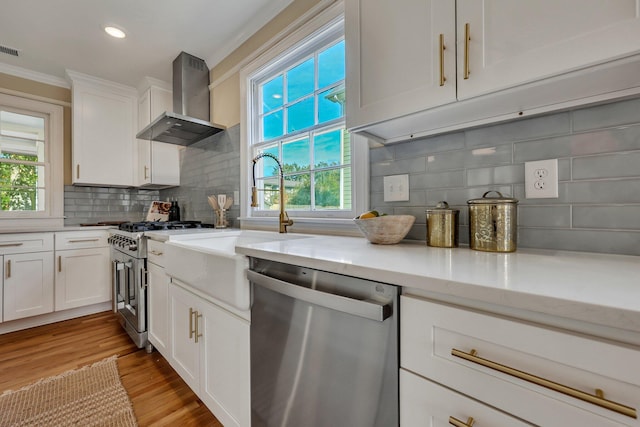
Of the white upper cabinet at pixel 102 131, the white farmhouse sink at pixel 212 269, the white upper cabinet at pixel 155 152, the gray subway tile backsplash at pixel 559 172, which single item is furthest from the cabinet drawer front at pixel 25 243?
the gray subway tile backsplash at pixel 559 172

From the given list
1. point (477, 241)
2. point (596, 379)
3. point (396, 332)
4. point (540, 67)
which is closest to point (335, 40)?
point (540, 67)

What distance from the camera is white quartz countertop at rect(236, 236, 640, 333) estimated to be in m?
0.44

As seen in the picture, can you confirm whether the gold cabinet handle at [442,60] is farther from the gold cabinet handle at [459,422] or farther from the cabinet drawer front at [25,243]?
the cabinet drawer front at [25,243]

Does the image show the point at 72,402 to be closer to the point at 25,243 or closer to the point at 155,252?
the point at 155,252

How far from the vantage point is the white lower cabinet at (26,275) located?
2.47 m

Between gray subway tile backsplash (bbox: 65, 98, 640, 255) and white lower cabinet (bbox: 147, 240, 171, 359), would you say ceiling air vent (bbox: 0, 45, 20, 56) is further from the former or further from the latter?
gray subway tile backsplash (bbox: 65, 98, 640, 255)

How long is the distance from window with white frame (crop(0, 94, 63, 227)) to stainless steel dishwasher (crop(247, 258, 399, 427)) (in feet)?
11.0

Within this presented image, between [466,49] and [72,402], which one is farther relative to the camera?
[72,402]

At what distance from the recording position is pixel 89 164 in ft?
10.1

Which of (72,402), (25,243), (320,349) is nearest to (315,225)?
(320,349)

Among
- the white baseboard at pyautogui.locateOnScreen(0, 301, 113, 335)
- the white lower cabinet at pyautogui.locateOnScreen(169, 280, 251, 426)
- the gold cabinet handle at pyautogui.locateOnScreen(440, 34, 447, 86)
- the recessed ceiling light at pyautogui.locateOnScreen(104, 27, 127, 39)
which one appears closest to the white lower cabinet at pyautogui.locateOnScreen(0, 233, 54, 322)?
the white baseboard at pyautogui.locateOnScreen(0, 301, 113, 335)

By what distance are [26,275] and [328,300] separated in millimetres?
3256

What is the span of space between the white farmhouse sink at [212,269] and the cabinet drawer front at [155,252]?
188 millimetres

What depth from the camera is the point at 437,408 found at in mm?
604
